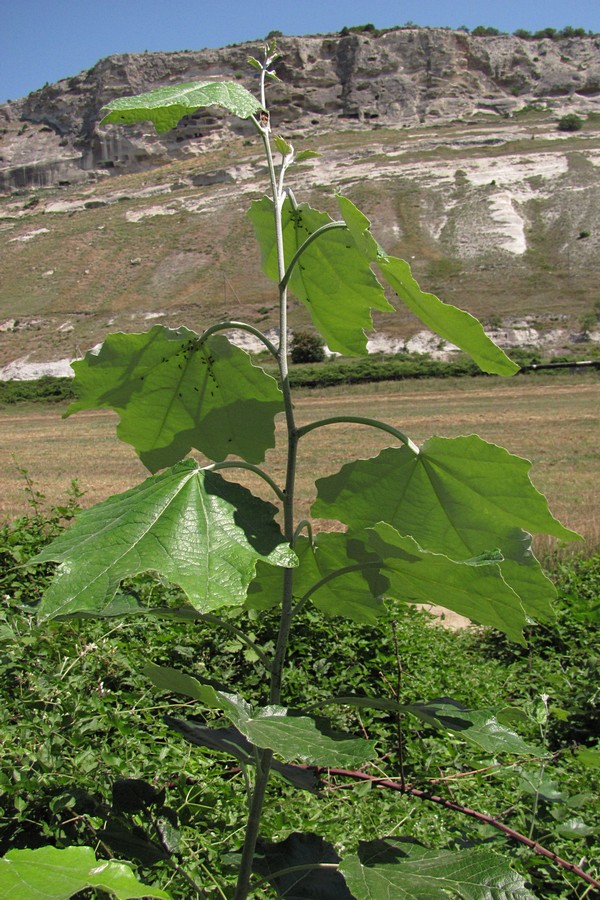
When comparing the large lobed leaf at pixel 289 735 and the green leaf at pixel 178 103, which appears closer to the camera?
the large lobed leaf at pixel 289 735

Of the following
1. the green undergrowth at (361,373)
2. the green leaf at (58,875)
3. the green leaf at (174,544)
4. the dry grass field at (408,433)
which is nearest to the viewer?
the green leaf at (58,875)

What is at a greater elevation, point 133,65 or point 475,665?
point 133,65

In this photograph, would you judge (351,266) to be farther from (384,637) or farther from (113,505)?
(384,637)

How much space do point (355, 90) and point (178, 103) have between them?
338ft

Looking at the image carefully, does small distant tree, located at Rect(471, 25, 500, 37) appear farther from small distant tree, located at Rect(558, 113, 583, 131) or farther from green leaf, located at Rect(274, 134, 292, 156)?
green leaf, located at Rect(274, 134, 292, 156)

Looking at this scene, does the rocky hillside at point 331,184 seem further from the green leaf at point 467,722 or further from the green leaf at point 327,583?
the green leaf at point 467,722

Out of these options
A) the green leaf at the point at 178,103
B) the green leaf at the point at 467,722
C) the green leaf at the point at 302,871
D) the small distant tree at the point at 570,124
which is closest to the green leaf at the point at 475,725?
the green leaf at the point at 467,722

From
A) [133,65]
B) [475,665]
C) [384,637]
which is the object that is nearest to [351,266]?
[384,637]

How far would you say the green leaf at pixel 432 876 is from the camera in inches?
42.3

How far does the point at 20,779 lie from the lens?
2330 millimetres

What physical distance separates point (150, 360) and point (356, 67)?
105m

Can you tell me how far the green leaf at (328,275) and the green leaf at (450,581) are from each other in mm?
538

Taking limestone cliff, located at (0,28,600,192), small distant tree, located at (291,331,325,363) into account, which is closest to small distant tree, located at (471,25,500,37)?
limestone cliff, located at (0,28,600,192)

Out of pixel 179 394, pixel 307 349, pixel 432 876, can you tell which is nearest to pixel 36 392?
pixel 307 349
